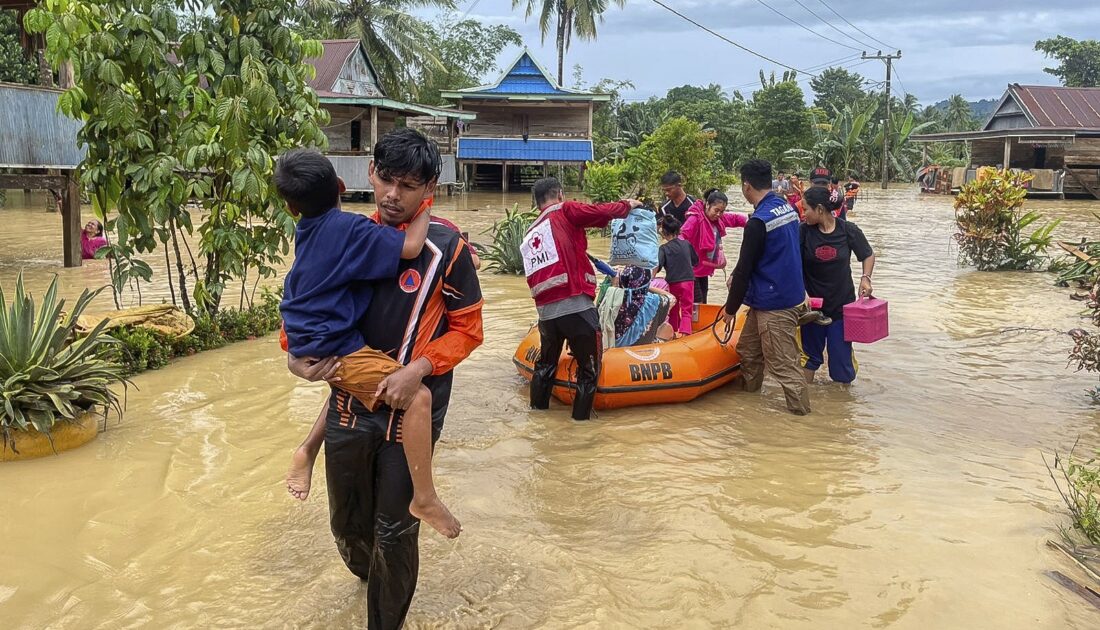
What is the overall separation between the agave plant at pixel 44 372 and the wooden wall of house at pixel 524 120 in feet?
95.4

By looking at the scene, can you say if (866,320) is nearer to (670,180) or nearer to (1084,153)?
(670,180)

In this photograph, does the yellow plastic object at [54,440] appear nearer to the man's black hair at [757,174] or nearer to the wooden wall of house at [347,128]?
the man's black hair at [757,174]

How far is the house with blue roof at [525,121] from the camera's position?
3225 cm

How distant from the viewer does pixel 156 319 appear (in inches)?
308

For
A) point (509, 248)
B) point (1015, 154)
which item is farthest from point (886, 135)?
point (509, 248)

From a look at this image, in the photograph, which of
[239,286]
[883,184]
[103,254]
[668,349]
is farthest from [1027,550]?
[883,184]

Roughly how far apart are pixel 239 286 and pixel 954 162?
41.4 m

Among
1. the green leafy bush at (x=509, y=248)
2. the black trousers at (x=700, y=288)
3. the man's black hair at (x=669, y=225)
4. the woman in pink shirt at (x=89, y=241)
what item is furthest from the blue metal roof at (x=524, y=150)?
the man's black hair at (x=669, y=225)

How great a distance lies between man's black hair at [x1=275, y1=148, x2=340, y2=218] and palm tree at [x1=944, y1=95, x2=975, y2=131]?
6475cm

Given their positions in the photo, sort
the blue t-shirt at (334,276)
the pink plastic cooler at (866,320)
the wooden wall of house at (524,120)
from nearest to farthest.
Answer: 1. the blue t-shirt at (334,276)
2. the pink plastic cooler at (866,320)
3. the wooden wall of house at (524,120)

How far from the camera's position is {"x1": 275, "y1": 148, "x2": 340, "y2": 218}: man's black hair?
2830mm

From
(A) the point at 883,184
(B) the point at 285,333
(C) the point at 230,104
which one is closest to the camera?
(B) the point at 285,333

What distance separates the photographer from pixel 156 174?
23.4ft

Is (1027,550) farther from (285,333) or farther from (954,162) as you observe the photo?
(954,162)
